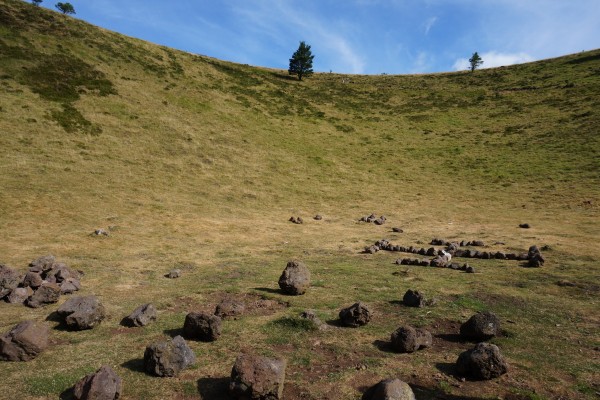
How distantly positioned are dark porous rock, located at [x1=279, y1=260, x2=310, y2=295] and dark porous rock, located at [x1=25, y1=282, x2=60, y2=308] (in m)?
9.52

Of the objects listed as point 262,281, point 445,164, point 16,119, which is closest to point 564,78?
point 445,164

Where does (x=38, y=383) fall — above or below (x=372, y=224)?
below

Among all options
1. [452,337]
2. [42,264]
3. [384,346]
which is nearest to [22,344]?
[42,264]

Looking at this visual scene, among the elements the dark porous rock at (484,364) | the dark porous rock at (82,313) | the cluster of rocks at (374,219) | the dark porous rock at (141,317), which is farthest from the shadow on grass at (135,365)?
the cluster of rocks at (374,219)

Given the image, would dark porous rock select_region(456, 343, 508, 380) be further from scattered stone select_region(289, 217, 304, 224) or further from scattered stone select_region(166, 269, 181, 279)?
scattered stone select_region(289, 217, 304, 224)

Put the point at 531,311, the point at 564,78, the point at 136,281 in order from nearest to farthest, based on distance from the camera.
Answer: the point at 531,311
the point at 136,281
the point at 564,78

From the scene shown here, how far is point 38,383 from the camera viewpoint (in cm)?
986

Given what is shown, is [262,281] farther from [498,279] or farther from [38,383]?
[498,279]

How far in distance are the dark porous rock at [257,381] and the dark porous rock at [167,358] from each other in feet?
6.93

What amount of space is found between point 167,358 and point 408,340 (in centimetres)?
710

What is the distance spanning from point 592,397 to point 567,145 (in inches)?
2625

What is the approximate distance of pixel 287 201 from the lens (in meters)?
46.5

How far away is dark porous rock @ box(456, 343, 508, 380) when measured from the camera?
9949 millimetres

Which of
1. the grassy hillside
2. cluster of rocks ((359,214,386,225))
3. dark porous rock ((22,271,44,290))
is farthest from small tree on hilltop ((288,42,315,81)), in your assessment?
dark porous rock ((22,271,44,290))
